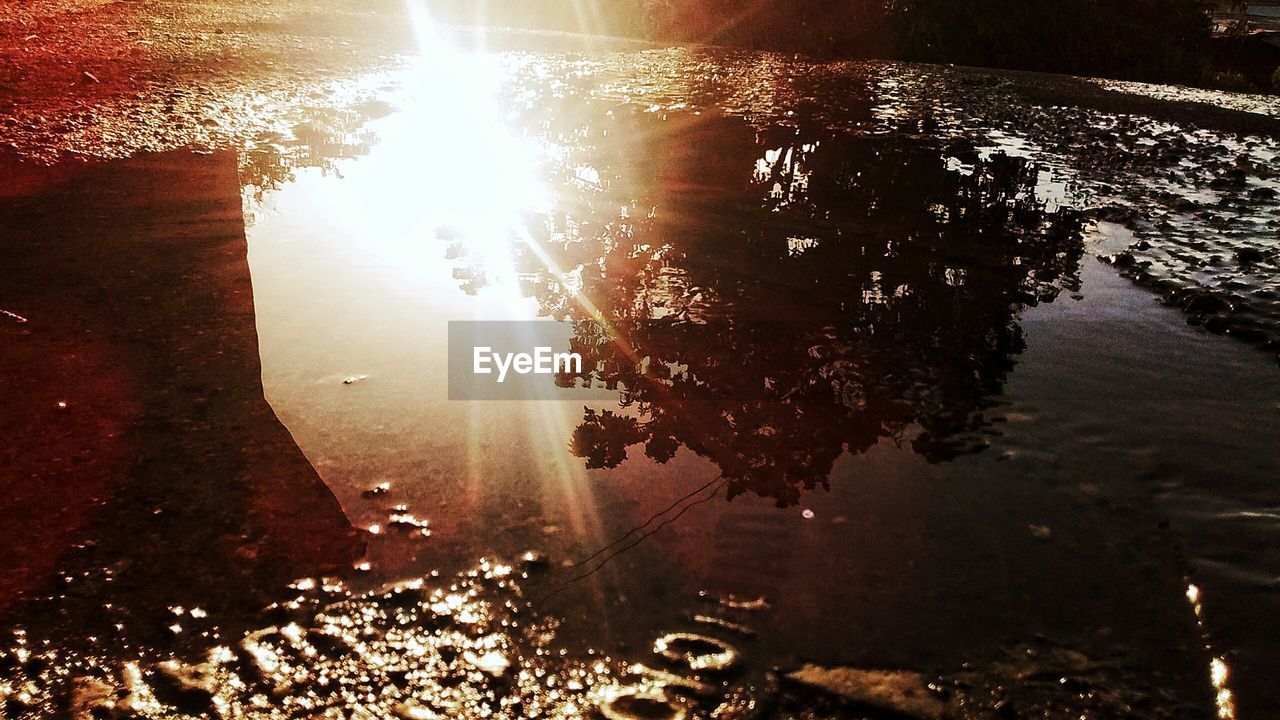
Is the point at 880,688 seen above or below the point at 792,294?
below

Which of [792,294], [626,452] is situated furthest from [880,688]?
[792,294]

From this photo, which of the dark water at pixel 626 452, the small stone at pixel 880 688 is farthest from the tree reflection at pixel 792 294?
the small stone at pixel 880 688

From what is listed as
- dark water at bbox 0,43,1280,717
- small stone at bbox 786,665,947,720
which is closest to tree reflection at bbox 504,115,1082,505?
dark water at bbox 0,43,1280,717

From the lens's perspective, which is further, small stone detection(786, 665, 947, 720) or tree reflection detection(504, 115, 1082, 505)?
tree reflection detection(504, 115, 1082, 505)

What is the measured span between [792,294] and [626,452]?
5.63ft

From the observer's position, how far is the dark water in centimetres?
208

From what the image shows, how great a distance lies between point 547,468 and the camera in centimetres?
285

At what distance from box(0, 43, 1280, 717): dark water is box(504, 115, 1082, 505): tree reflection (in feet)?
0.08

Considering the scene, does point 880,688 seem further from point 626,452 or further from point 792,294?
point 792,294

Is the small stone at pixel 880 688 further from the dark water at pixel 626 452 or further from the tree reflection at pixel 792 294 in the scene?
the tree reflection at pixel 792 294

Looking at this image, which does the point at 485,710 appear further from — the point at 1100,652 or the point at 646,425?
the point at 1100,652

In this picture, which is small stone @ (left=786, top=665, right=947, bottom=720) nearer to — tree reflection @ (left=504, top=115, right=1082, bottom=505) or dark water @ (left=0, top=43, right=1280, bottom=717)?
dark water @ (left=0, top=43, right=1280, bottom=717)

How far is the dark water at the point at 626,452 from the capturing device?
2084 millimetres

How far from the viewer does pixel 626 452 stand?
2.95 metres
